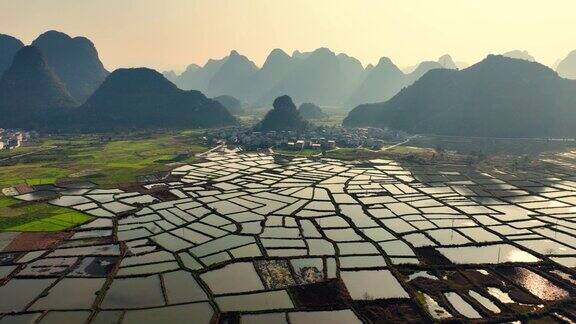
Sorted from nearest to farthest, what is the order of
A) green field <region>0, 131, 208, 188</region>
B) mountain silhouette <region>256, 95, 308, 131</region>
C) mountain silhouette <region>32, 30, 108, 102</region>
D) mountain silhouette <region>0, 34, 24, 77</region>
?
1. green field <region>0, 131, 208, 188</region>
2. mountain silhouette <region>256, 95, 308, 131</region>
3. mountain silhouette <region>0, 34, 24, 77</region>
4. mountain silhouette <region>32, 30, 108, 102</region>

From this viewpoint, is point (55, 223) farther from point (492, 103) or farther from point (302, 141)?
point (492, 103)

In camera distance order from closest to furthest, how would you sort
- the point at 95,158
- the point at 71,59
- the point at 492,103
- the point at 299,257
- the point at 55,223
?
1. the point at 299,257
2. the point at 55,223
3. the point at 95,158
4. the point at 492,103
5. the point at 71,59

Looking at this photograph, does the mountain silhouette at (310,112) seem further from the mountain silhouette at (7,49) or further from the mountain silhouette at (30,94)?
the mountain silhouette at (7,49)

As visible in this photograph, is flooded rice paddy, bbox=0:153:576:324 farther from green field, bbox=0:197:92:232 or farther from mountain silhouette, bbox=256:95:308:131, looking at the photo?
mountain silhouette, bbox=256:95:308:131

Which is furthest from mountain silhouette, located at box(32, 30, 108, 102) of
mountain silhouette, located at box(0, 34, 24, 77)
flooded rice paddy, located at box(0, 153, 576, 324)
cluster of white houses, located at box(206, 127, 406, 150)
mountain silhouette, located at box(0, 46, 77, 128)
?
flooded rice paddy, located at box(0, 153, 576, 324)

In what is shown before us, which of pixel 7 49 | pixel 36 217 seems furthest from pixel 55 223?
pixel 7 49

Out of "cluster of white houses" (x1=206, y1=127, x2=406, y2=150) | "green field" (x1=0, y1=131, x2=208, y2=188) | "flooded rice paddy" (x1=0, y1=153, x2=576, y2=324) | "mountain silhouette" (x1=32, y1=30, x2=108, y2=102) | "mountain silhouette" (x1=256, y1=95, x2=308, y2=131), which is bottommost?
"flooded rice paddy" (x1=0, y1=153, x2=576, y2=324)

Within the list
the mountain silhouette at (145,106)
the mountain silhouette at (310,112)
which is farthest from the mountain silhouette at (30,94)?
the mountain silhouette at (310,112)
